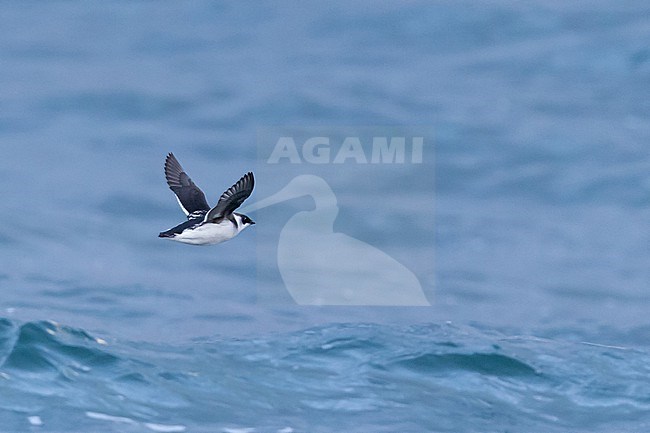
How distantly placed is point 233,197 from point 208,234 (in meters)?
0.74

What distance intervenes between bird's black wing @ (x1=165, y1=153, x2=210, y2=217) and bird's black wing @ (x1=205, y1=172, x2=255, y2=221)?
2.32ft

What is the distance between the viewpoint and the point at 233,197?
1239cm

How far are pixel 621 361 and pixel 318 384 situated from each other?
5127mm

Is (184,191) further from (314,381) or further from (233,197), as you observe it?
(314,381)

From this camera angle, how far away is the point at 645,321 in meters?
21.0

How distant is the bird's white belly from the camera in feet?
41.9

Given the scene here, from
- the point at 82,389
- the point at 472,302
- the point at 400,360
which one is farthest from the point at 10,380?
the point at 472,302

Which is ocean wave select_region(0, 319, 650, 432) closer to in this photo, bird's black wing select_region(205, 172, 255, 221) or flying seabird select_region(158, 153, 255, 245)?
flying seabird select_region(158, 153, 255, 245)

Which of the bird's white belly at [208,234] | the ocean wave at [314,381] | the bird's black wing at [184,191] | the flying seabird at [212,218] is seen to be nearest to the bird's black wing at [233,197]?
the flying seabird at [212,218]

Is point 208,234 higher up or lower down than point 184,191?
lower down

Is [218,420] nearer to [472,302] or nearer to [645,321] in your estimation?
[472,302]

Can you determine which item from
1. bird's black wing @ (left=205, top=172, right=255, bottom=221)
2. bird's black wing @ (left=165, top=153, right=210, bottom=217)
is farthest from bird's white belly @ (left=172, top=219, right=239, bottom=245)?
bird's black wing @ (left=165, top=153, right=210, bottom=217)

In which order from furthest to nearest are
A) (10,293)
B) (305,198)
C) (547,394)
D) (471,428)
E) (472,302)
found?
(305,198) < (472,302) < (10,293) < (547,394) < (471,428)

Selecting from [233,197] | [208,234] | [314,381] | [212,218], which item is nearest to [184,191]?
[212,218]
